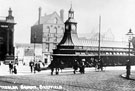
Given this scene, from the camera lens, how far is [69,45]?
38.8 metres

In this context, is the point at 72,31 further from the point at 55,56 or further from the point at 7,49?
the point at 7,49

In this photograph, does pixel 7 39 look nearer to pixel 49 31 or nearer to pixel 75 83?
pixel 49 31

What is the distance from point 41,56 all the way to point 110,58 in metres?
22.0

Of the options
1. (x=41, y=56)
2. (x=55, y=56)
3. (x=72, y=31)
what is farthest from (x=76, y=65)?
(x=41, y=56)

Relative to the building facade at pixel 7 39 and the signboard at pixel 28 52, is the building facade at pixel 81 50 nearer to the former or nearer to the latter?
the building facade at pixel 7 39

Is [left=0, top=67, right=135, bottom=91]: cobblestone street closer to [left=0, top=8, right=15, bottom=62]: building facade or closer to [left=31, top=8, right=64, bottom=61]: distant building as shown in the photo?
[left=0, top=8, right=15, bottom=62]: building facade

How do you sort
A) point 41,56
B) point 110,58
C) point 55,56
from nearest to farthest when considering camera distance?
1. point 55,56
2. point 110,58
3. point 41,56

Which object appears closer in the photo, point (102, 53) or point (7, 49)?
point (102, 53)

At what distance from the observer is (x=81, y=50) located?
3878 centimetres

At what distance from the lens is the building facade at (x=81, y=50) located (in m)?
36.4

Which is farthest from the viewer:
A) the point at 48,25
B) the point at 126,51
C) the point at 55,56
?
the point at 48,25

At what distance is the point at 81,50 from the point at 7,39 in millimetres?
17074

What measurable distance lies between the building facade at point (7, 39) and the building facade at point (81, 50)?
1284cm

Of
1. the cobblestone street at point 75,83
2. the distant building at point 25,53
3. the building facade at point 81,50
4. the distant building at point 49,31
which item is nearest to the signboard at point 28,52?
the distant building at point 25,53
